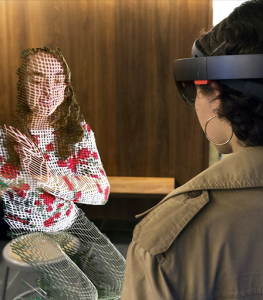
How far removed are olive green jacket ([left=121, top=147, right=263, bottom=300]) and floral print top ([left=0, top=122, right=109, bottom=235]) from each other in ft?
2.65

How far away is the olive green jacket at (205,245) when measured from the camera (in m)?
0.52

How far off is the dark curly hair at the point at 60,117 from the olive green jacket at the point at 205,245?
0.89 meters

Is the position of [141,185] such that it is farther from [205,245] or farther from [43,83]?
[205,245]

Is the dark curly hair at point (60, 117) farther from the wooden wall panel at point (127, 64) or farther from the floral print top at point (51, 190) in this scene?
the wooden wall panel at point (127, 64)

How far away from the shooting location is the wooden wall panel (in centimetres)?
264

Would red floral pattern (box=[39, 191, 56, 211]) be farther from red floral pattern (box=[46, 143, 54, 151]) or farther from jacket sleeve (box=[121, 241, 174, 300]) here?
jacket sleeve (box=[121, 241, 174, 300])

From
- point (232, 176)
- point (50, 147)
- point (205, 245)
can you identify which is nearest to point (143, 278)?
A: point (205, 245)

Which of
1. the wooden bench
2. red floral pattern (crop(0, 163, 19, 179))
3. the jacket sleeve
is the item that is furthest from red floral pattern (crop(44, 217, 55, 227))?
the wooden bench

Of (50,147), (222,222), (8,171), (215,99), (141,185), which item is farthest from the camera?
(141,185)

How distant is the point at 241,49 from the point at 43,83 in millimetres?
885

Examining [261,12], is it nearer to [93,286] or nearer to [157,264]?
[157,264]

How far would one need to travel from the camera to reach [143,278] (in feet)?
1.77

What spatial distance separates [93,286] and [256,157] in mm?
987
